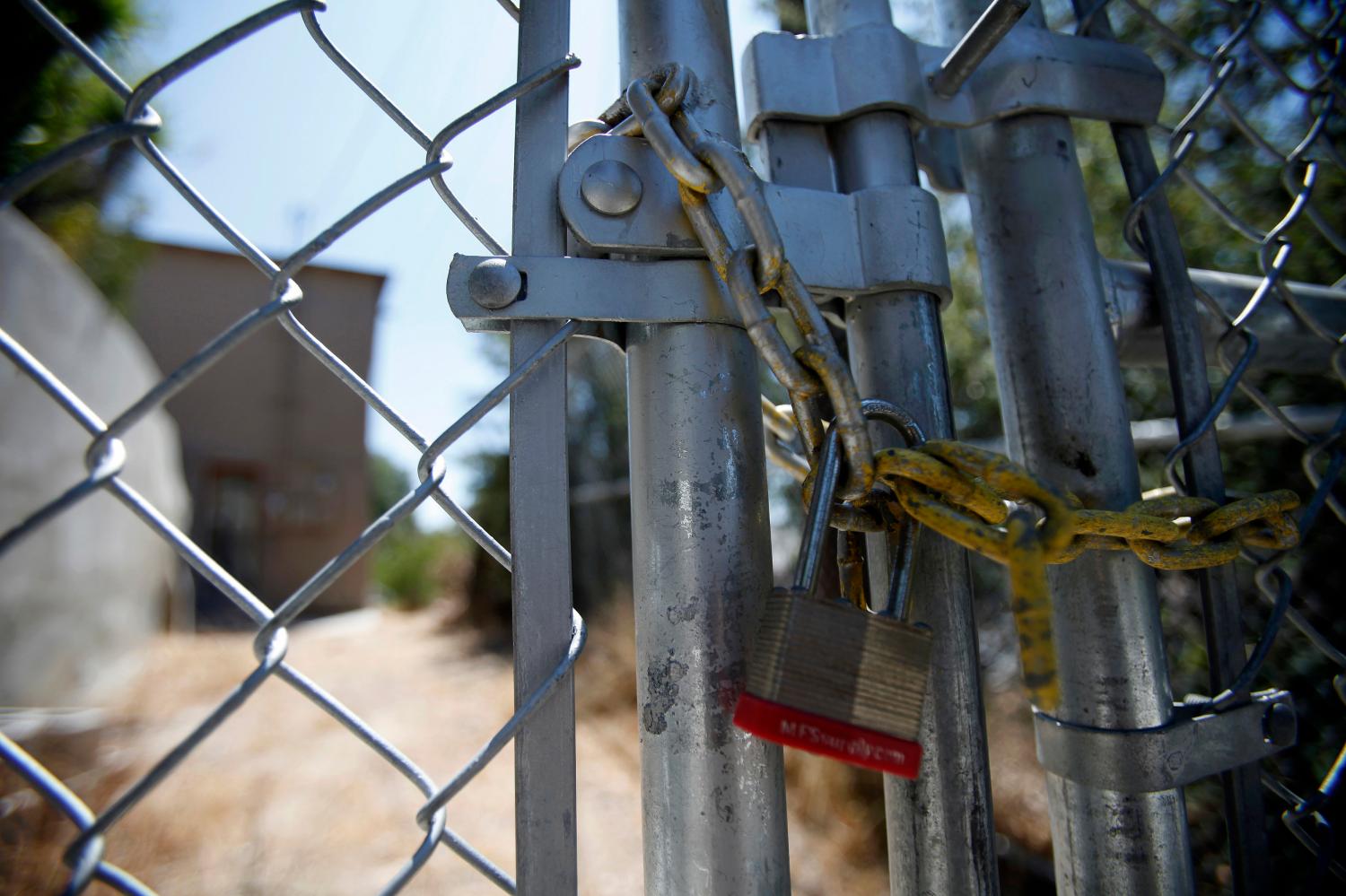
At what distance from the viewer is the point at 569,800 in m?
0.31

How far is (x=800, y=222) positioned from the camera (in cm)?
37

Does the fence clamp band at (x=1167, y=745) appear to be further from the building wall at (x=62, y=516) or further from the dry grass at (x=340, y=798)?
the building wall at (x=62, y=516)

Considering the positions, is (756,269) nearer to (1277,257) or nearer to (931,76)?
(931,76)

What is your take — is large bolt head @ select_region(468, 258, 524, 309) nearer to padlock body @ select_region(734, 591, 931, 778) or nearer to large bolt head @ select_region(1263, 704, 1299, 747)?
padlock body @ select_region(734, 591, 931, 778)

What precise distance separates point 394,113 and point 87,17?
15.1 ft

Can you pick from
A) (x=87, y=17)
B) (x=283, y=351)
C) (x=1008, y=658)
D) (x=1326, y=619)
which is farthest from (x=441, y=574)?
(x=1326, y=619)

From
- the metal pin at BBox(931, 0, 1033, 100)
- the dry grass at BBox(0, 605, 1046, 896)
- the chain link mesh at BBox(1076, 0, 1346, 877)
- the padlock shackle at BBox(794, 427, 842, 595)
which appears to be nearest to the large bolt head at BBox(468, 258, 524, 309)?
the padlock shackle at BBox(794, 427, 842, 595)

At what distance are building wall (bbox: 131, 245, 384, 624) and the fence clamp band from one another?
855 centimetres

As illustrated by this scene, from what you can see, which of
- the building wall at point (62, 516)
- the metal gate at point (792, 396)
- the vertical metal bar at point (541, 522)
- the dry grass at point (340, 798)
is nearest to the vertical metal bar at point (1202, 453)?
the metal gate at point (792, 396)

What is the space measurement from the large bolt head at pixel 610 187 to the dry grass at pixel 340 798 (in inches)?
92.2

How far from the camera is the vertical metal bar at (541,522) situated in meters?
0.31

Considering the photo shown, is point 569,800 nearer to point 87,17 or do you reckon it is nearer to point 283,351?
point 87,17

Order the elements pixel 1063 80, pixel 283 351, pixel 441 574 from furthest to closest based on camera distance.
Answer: pixel 283 351 < pixel 441 574 < pixel 1063 80

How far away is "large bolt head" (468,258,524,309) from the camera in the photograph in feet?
1.05
